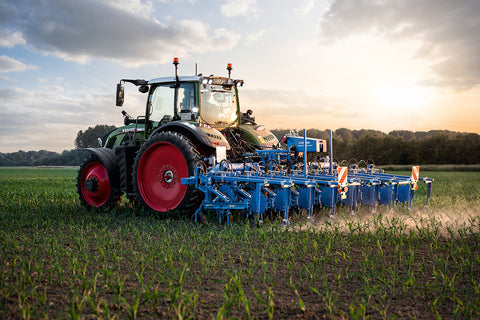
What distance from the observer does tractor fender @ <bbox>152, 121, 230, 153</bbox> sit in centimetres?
713

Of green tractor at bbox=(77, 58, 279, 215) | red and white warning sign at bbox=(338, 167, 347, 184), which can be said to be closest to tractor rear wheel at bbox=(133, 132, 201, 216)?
green tractor at bbox=(77, 58, 279, 215)

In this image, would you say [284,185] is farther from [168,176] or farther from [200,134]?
[168,176]

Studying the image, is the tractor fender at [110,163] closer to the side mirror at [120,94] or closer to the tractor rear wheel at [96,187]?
the tractor rear wheel at [96,187]

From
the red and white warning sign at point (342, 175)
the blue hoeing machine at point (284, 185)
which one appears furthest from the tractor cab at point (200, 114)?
the red and white warning sign at point (342, 175)

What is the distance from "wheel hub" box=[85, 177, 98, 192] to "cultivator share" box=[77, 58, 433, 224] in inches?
0.8

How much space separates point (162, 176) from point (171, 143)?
0.71 m

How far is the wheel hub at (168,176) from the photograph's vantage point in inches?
298

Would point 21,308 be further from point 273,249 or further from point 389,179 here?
point 389,179

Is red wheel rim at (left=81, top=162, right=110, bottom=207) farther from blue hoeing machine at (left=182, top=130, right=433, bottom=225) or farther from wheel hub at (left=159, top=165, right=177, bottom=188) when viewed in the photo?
blue hoeing machine at (left=182, top=130, right=433, bottom=225)

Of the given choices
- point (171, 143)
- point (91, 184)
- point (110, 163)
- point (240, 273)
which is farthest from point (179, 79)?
point (240, 273)

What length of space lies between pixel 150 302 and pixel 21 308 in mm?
960

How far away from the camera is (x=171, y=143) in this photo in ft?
24.1

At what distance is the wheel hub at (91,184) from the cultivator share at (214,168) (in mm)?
20

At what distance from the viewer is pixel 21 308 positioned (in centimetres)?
318
